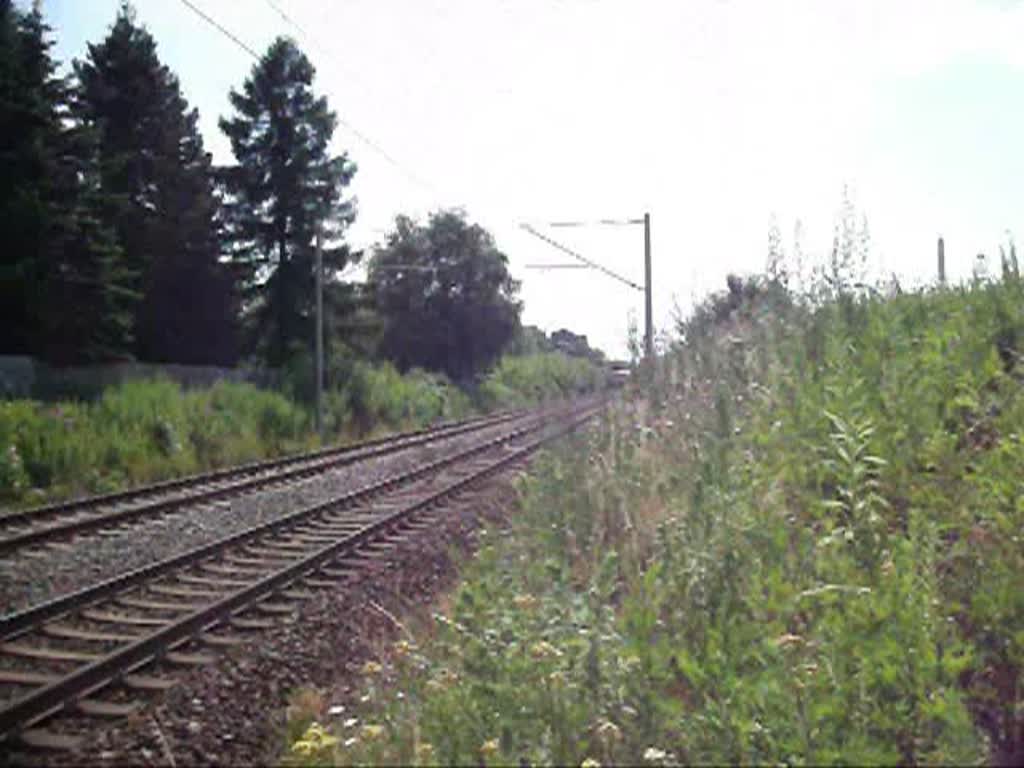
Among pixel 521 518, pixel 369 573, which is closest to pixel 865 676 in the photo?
pixel 521 518

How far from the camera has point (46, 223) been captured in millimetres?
33875

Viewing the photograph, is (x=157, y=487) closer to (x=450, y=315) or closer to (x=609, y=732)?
(x=609, y=732)

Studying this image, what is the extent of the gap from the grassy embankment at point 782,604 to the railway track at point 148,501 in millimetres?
6542

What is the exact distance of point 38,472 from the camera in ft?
59.3

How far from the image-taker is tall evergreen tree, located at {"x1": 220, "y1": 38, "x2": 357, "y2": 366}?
41.7m

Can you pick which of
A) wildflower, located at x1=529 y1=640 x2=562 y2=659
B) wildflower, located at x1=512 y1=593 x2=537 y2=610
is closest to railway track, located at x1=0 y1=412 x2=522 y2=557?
wildflower, located at x1=512 y1=593 x2=537 y2=610

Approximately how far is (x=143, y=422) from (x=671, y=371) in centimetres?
1454

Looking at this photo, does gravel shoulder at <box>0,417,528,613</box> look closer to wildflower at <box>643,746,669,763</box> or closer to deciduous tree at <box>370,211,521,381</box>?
wildflower at <box>643,746,669,763</box>

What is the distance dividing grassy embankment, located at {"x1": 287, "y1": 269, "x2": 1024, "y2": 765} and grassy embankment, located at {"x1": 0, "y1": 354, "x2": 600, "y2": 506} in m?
8.15

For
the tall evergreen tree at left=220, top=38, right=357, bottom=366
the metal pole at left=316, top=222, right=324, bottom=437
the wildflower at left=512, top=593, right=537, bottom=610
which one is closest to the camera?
the wildflower at left=512, top=593, right=537, bottom=610

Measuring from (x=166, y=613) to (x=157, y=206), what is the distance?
142ft

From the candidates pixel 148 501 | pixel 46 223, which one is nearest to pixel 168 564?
pixel 148 501

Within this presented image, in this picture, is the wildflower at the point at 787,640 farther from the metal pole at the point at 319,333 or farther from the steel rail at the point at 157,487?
the metal pole at the point at 319,333

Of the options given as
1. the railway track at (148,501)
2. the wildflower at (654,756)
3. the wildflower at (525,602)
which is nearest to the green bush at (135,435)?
the railway track at (148,501)
